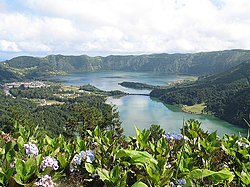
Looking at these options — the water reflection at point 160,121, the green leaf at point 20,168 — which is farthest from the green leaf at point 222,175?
the water reflection at point 160,121

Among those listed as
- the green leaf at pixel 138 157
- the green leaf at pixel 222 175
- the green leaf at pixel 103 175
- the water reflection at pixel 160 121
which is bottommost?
the water reflection at pixel 160 121

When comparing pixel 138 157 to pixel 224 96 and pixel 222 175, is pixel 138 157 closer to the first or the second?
pixel 222 175

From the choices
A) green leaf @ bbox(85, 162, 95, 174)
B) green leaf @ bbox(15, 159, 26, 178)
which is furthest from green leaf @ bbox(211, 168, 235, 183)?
green leaf @ bbox(15, 159, 26, 178)

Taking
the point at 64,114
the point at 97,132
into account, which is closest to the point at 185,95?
the point at 64,114

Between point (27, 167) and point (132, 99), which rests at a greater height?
point (27, 167)

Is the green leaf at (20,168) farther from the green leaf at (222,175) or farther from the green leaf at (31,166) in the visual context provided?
the green leaf at (222,175)

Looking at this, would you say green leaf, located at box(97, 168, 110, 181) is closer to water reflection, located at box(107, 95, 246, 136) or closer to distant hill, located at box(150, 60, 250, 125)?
water reflection, located at box(107, 95, 246, 136)

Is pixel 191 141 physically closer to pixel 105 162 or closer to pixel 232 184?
pixel 232 184
